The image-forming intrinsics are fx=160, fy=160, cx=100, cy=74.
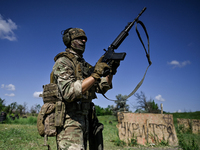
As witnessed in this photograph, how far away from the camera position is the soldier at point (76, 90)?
2238mm

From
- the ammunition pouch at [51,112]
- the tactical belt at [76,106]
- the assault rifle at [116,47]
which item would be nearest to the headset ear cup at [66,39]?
the assault rifle at [116,47]

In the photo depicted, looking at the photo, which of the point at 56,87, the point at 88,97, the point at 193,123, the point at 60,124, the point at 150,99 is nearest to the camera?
the point at 60,124

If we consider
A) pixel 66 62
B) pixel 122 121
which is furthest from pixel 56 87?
pixel 122 121

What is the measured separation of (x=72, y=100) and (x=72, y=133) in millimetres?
474

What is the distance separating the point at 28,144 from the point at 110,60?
541 cm

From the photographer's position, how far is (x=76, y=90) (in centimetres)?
221

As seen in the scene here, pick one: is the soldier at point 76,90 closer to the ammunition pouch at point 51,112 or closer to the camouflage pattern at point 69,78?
the camouflage pattern at point 69,78

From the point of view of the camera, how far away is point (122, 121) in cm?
824

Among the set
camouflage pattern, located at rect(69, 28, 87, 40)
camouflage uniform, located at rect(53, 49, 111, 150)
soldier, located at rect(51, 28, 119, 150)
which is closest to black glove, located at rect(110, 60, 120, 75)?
soldier, located at rect(51, 28, 119, 150)

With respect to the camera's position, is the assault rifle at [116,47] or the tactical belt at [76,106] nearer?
the tactical belt at [76,106]

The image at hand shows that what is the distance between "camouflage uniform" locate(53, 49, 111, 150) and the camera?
7.29 feet

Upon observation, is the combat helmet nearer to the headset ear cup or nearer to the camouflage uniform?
the headset ear cup

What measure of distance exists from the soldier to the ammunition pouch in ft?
0.33

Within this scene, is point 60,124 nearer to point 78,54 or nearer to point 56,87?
point 56,87
